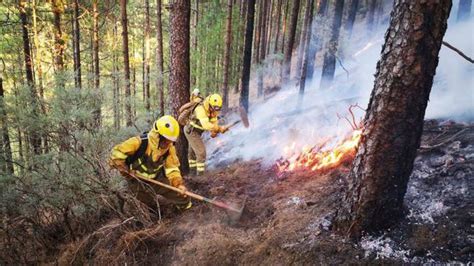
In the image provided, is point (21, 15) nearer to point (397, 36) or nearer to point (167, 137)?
point (167, 137)

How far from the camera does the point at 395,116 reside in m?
3.30

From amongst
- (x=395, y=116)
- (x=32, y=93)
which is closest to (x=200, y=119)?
(x=395, y=116)

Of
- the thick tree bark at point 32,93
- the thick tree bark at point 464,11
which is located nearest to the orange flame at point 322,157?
the thick tree bark at point 32,93

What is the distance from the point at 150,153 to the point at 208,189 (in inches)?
71.0

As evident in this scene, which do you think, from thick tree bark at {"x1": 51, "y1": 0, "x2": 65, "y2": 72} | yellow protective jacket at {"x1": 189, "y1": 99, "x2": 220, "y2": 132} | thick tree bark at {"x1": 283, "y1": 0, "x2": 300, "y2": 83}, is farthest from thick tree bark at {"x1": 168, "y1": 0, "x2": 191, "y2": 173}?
thick tree bark at {"x1": 283, "y1": 0, "x2": 300, "y2": 83}

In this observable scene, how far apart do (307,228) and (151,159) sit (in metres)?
3.13

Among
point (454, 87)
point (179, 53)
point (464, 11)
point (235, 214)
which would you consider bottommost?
point (235, 214)

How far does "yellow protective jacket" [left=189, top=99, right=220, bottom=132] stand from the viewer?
7.68 meters

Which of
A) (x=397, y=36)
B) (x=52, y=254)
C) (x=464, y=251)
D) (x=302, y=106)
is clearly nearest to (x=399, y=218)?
(x=464, y=251)

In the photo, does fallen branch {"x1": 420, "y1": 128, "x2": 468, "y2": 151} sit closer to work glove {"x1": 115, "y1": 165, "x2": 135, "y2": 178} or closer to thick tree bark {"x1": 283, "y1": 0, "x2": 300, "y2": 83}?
work glove {"x1": 115, "y1": 165, "x2": 135, "y2": 178}

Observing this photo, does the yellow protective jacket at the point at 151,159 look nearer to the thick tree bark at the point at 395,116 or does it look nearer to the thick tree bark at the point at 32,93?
the thick tree bark at the point at 395,116

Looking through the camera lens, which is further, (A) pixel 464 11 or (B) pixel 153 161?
(A) pixel 464 11

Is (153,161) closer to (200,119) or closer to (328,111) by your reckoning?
(200,119)

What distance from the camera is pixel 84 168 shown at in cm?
718
